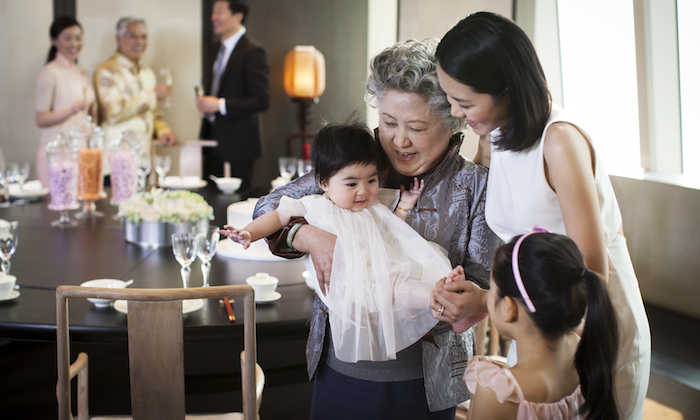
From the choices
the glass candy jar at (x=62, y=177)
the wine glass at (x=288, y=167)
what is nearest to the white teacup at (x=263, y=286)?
the glass candy jar at (x=62, y=177)

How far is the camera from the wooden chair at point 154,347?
1.72m

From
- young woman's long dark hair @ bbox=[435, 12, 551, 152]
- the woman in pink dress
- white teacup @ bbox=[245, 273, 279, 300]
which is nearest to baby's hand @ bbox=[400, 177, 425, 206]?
young woman's long dark hair @ bbox=[435, 12, 551, 152]

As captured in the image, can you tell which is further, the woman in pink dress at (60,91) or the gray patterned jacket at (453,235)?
the woman in pink dress at (60,91)

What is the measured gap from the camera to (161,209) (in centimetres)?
312

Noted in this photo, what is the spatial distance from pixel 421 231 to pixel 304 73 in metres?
5.54

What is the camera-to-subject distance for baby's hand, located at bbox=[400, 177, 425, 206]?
1.64 m

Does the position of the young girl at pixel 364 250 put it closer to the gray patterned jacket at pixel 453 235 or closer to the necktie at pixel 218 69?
the gray patterned jacket at pixel 453 235

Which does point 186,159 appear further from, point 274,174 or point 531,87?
point 531,87

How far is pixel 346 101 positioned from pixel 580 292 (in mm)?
6755

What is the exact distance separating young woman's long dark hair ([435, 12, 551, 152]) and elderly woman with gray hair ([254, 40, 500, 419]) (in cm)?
21

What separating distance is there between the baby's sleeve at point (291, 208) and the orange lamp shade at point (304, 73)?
5.37 m

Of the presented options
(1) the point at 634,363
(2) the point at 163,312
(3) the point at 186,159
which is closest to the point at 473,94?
(1) the point at 634,363

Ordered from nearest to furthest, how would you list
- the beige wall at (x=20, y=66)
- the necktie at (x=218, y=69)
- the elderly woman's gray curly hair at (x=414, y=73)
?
the elderly woman's gray curly hair at (x=414, y=73), the necktie at (x=218, y=69), the beige wall at (x=20, y=66)

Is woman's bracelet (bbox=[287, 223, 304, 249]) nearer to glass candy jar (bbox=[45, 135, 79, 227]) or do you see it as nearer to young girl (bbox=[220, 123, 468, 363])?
young girl (bbox=[220, 123, 468, 363])
